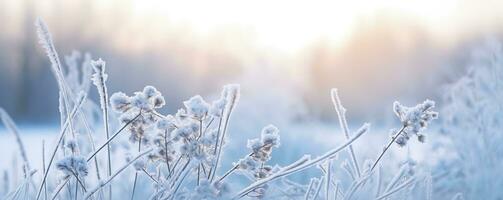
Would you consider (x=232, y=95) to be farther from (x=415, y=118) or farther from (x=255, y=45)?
(x=255, y=45)

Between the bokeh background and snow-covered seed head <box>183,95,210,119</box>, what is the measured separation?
5.13 meters

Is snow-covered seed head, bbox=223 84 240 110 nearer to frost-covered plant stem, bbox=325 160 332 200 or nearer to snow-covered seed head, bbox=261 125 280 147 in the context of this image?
snow-covered seed head, bbox=261 125 280 147

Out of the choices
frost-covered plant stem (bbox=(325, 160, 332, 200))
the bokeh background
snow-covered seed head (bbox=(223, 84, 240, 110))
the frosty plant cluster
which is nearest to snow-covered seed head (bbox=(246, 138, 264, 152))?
the frosty plant cluster

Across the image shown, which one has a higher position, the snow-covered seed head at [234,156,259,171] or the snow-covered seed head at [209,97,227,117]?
the snow-covered seed head at [209,97,227,117]

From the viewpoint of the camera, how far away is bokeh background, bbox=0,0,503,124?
8375 mm

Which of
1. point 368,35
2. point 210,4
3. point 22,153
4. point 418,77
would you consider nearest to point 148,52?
point 210,4

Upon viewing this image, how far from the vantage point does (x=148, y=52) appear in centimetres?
1008

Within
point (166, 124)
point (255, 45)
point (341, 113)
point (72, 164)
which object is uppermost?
point (255, 45)

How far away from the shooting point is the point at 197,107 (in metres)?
1.71

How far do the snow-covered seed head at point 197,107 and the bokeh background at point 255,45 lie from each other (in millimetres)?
5133

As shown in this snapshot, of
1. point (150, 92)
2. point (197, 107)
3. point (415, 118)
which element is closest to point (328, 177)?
point (415, 118)

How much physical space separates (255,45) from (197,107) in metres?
6.40

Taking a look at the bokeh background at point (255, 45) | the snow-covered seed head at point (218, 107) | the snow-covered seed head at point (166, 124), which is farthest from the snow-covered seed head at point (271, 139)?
the bokeh background at point (255, 45)

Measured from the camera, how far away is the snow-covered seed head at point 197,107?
1.72 m
